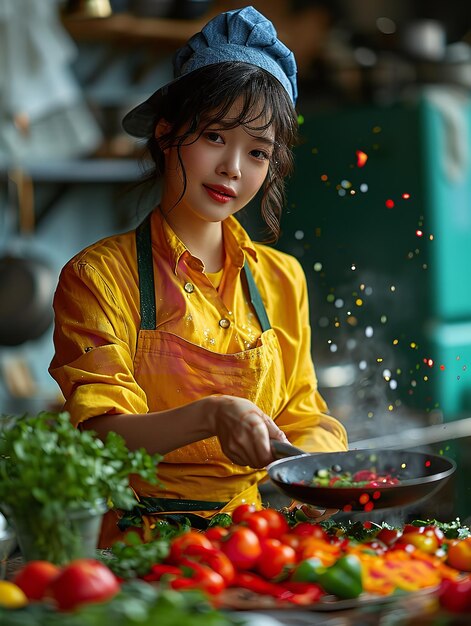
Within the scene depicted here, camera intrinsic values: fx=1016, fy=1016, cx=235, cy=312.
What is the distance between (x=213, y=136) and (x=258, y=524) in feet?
1.85

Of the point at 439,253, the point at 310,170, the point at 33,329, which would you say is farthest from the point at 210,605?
the point at 439,253

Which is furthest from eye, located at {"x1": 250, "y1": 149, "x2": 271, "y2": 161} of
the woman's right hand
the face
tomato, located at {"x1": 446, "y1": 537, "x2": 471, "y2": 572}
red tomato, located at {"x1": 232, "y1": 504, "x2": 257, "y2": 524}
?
tomato, located at {"x1": 446, "y1": 537, "x2": 471, "y2": 572}

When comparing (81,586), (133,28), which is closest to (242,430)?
(81,586)

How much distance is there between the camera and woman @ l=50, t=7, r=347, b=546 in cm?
141

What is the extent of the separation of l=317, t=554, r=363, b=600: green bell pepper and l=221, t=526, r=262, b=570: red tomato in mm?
96

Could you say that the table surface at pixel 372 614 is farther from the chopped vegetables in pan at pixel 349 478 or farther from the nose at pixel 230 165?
the nose at pixel 230 165

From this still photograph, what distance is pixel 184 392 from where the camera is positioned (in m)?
1.50

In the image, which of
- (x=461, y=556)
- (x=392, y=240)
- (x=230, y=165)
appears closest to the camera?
(x=461, y=556)

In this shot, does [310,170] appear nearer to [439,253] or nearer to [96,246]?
[96,246]

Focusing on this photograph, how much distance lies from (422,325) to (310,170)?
1251 mm

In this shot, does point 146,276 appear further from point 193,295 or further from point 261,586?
point 261,586

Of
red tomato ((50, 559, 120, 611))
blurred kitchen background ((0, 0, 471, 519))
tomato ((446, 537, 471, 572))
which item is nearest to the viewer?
red tomato ((50, 559, 120, 611))

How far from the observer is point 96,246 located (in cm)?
151

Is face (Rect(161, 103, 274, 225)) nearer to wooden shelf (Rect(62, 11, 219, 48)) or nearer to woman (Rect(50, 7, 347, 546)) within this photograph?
woman (Rect(50, 7, 347, 546))
